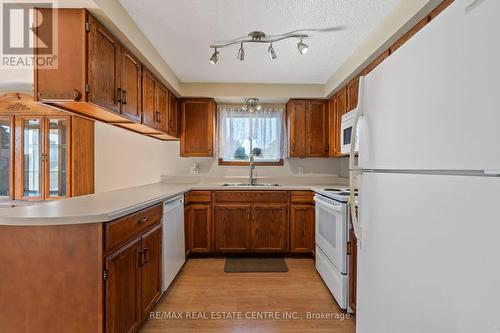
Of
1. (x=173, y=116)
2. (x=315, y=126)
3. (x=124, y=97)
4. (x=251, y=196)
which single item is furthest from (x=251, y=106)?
(x=124, y=97)

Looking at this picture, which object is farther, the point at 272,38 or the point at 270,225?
the point at 270,225

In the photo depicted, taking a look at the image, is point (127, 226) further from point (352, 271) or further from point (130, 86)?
point (352, 271)

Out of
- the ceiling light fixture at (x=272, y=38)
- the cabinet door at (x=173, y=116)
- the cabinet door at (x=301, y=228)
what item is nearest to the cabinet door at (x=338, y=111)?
the cabinet door at (x=301, y=228)

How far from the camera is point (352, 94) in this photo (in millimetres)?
2723

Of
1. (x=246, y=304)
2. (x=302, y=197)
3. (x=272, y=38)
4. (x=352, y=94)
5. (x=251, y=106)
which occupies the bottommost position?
(x=246, y=304)

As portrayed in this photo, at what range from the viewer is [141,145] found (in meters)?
3.69

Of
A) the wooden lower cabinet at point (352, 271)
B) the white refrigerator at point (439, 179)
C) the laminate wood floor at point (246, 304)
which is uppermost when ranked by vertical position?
the white refrigerator at point (439, 179)

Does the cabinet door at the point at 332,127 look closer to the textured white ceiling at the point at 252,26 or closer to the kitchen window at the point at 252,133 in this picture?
the textured white ceiling at the point at 252,26

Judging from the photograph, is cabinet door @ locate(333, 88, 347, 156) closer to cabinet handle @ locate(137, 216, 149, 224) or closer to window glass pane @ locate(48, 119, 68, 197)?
cabinet handle @ locate(137, 216, 149, 224)

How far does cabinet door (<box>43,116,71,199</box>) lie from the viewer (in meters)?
3.91

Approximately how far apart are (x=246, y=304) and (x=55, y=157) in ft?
12.2

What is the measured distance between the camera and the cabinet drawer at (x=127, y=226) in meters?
1.38

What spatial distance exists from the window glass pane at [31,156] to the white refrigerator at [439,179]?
15.8ft

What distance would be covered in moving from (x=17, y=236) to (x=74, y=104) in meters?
0.87
